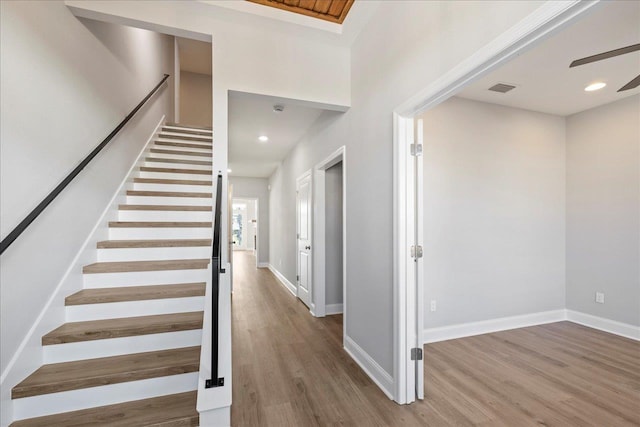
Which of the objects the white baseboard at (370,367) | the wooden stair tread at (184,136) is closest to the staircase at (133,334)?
the white baseboard at (370,367)

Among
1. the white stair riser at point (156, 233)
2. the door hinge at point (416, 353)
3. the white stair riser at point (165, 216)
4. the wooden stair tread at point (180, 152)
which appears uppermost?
the wooden stair tread at point (180, 152)

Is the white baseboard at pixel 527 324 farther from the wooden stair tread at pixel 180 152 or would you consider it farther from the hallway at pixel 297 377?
the wooden stair tread at pixel 180 152

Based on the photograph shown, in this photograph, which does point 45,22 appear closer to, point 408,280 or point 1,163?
point 1,163

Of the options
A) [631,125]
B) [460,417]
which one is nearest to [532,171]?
[631,125]

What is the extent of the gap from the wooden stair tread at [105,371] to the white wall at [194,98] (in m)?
6.33

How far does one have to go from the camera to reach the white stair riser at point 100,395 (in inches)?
61.8

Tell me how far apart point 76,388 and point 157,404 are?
1.50 ft

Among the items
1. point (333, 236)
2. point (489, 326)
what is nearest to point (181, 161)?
point (333, 236)

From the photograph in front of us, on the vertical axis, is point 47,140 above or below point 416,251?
above

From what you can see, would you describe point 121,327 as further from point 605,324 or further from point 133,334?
point 605,324

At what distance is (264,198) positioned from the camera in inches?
341

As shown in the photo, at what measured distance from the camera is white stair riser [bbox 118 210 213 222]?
9.76 ft

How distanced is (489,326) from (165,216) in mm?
3973

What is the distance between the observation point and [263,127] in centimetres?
439
